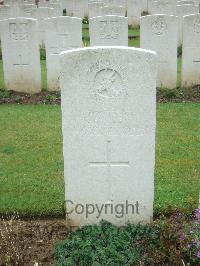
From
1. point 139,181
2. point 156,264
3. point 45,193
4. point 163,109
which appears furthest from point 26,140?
point 156,264

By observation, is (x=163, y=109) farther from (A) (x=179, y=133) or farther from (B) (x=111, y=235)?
(B) (x=111, y=235)

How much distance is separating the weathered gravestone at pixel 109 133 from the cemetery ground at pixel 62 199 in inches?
9.6

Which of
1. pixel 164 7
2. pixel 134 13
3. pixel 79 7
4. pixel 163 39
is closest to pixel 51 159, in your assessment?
pixel 163 39

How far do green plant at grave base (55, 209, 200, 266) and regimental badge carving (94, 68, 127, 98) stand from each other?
3.93ft

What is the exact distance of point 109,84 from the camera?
4.18 m

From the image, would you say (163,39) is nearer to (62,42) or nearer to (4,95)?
(62,42)

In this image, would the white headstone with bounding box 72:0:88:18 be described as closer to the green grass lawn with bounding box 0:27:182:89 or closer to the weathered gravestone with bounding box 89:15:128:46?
the green grass lawn with bounding box 0:27:182:89

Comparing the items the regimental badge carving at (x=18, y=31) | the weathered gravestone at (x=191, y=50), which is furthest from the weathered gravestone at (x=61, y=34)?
the weathered gravestone at (x=191, y=50)

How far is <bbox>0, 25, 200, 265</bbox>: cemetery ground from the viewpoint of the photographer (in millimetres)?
4031

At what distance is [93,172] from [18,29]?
605 centimetres

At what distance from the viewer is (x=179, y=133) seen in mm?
7445

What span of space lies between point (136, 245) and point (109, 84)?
1404 millimetres

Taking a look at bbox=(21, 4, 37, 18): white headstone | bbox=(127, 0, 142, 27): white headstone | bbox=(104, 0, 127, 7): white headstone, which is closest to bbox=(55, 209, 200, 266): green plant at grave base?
bbox=(21, 4, 37, 18): white headstone

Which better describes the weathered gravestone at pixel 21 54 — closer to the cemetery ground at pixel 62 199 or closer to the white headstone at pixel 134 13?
the cemetery ground at pixel 62 199
